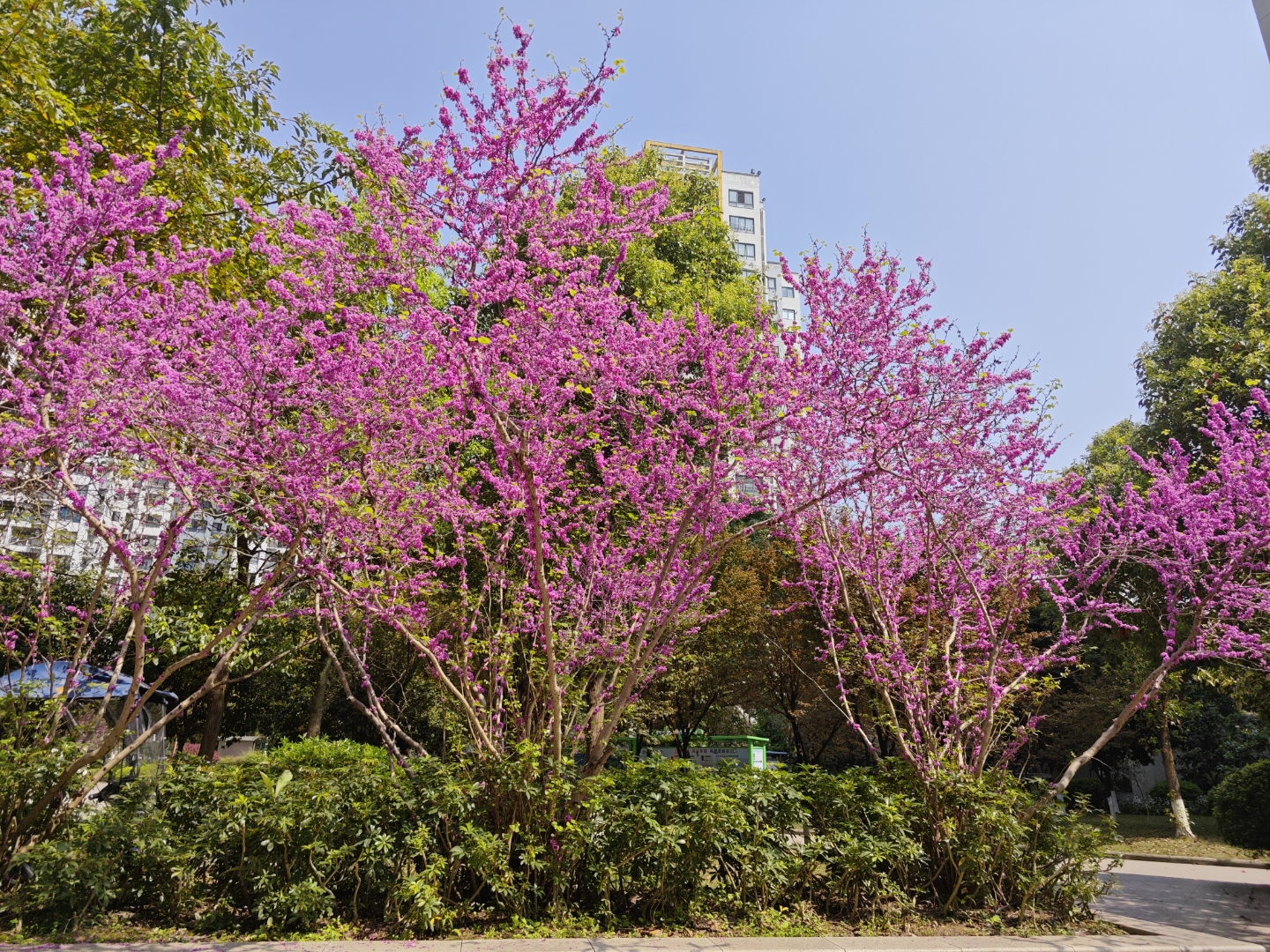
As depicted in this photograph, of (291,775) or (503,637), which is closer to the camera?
(291,775)

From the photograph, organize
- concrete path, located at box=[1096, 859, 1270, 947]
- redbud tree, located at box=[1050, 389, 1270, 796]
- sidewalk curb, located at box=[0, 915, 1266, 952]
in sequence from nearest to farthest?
sidewalk curb, located at box=[0, 915, 1266, 952]
concrete path, located at box=[1096, 859, 1270, 947]
redbud tree, located at box=[1050, 389, 1270, 796]

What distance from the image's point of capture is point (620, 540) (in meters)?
10.3

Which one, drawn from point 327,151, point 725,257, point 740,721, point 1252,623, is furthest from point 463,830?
point 740,721

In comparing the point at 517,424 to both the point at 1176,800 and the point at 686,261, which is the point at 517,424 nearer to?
the point at 686,261

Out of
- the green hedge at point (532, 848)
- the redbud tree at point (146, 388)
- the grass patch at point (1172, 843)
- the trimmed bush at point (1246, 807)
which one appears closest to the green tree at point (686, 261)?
the redbud tree at point (146, 388)

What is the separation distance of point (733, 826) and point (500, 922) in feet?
5.62

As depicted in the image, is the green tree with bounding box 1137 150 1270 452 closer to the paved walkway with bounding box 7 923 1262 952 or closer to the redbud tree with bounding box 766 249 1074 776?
the redbud tree with bounding box 766 249 1074 776

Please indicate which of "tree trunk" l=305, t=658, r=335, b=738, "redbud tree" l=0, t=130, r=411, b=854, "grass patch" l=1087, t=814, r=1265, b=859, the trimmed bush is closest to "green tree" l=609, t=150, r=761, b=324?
"redbud tree" l=0, t=130, r=411, b=854

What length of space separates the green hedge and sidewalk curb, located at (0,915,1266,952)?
29 cm

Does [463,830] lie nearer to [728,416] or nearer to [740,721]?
[728,416]

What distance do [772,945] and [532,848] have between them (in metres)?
1.67

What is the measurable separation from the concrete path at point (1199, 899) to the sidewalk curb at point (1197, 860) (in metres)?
0.51

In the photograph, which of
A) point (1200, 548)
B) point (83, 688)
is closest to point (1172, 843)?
point (1200, 548)

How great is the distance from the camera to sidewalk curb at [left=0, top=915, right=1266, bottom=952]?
14.8 ft
